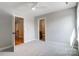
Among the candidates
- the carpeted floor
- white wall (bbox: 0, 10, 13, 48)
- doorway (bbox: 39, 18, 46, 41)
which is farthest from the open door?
white wall (bbox: 0, 10, 13, 48)

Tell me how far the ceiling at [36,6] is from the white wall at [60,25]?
0.33 feet

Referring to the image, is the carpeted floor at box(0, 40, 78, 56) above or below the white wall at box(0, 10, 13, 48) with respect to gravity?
below

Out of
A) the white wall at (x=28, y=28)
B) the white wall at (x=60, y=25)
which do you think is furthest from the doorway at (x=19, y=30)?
the white wall at (x=60, y=25)

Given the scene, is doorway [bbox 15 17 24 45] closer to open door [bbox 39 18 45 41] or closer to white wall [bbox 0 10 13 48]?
white wall [bbox 0 10 13 48]

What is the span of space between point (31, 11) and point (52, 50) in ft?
2.93

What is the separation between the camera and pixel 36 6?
1854 millimetres

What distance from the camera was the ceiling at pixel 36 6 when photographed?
5.81 feet

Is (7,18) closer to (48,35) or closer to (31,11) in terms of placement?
(31,11)

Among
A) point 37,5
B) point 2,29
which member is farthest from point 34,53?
point 37,5

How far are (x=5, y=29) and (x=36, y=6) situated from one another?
74 centimetres

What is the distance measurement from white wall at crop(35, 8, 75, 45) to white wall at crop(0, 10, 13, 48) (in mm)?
532

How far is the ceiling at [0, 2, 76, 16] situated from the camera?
5.81 ft

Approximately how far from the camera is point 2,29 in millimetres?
A: 1881

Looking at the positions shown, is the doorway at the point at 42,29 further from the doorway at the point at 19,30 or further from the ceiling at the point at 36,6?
the doorway at the point at 19,30
